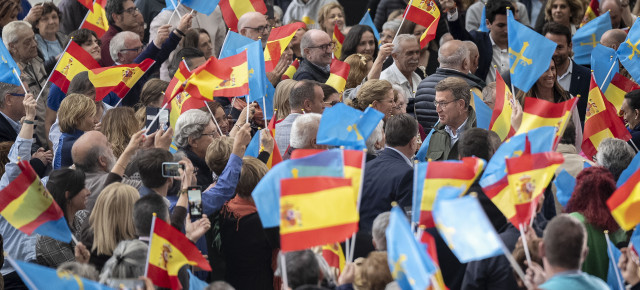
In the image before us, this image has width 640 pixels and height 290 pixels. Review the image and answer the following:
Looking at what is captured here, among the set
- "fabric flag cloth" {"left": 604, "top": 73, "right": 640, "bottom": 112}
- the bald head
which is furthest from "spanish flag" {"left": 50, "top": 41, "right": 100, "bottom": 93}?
the bald head

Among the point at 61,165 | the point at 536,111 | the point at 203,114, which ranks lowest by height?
the point at 61,165

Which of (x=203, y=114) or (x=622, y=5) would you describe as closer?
(x=203, y=114)

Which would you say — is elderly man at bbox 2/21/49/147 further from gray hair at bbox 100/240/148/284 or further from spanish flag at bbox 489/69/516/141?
gray hair at bbox 100/240/148/284

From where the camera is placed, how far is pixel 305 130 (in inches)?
328

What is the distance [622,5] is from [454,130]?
5849mm

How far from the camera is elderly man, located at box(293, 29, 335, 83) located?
11.1m

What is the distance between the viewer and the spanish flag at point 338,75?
418 inches

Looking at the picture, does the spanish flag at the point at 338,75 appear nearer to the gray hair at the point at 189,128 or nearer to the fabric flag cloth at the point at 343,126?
the gray hair at the point at 189,128

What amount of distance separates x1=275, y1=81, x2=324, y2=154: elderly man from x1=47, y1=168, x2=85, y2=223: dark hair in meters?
2.30

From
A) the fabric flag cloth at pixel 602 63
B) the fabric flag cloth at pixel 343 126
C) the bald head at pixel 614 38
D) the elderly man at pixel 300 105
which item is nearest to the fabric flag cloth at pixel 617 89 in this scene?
the fabric flag cloth at pixel 602 63

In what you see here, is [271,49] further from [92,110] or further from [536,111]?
[536,111]

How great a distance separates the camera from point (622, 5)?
1401 centimetres

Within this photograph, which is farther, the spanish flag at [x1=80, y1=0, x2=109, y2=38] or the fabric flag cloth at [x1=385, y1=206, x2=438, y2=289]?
the spanish flag at [x1=80, y1=0, x2=109, y2=38]

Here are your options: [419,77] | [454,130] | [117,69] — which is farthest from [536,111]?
[117,69]
